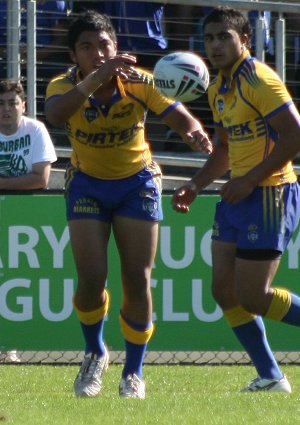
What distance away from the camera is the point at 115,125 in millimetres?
7246

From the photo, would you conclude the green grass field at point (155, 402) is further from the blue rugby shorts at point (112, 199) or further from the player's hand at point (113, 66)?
the player's hand at point (113, 66)

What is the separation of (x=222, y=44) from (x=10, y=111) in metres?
3.68

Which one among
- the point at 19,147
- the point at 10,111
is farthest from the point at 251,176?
the point at 10,111

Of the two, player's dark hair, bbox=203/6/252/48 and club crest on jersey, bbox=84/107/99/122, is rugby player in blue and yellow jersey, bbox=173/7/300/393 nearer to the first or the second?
player's dark hair, bbox=203/6/252/48

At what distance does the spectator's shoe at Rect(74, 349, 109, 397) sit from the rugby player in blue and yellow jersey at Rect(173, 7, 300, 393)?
35.9 inches

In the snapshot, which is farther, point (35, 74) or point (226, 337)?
point (35, 74)

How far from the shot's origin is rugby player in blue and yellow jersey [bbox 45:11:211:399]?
23.4ft

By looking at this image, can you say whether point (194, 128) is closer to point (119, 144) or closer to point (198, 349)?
point (119, 144)

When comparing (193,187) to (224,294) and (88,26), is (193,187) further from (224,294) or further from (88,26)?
(88,26)

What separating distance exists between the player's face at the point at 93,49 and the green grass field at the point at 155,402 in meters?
1.99

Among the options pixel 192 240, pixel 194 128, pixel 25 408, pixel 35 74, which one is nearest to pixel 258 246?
pixel 194 128

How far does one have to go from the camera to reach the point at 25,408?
6.60 m

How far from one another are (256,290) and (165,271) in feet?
9.61

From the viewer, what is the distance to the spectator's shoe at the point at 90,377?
289 inches
